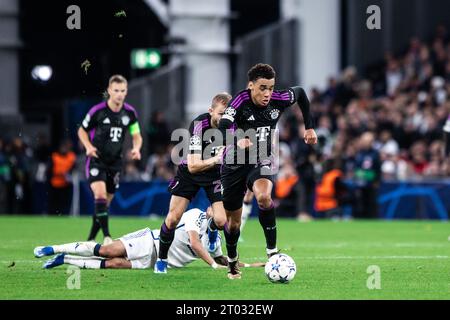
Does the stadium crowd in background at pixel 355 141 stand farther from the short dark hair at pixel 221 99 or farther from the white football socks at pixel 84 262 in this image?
the white football socks at pixel 84 262

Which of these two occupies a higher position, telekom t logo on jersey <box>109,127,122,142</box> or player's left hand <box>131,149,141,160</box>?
telekom t logo on jersey <box>109,127,122,142</box>

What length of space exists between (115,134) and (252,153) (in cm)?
476

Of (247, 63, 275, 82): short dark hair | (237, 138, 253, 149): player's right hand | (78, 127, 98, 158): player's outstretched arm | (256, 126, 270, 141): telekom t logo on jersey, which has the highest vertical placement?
(247, 63, 275, 82): short dark hair

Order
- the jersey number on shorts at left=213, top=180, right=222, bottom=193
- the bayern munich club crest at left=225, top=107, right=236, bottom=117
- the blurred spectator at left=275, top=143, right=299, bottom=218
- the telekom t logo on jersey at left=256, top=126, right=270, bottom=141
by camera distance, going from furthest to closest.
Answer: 1. the blurred spectator at left=275, top=143, right=299, bottom=218
2. the jersey number on shorts at left=213, top=180, right=222, bottom=193
3. the telekom t logo on jersey at left=256, top=126, right=270, bottom=141
4. the bayern munich club crest at left=225, top=107, right=236, bottom=117

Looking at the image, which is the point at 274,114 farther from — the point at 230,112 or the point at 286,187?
the point at 286,187

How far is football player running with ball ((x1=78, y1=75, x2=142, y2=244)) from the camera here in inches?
599

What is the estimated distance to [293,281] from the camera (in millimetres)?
10695

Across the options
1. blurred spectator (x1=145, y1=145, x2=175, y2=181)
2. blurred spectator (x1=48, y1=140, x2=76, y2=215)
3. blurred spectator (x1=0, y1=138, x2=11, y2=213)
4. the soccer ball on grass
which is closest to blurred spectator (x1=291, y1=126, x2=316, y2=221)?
blurred spectator (x1=145, y1=145, x2=175, y2=181)

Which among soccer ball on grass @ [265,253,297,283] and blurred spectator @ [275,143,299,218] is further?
blurred spectator @ [275,143,299,218]

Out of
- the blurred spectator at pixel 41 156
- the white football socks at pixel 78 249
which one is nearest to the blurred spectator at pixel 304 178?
the blurred spectator at pixel 41 156

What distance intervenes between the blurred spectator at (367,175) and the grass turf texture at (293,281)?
4.49m

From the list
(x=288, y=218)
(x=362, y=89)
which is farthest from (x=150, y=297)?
(x=362, y=89)

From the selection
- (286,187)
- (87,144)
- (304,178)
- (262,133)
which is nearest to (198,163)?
(262,133)

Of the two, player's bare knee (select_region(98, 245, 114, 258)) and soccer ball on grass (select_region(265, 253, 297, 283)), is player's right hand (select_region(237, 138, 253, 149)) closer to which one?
soccer ball on grass (select_region(265, 253, 297, 283))
